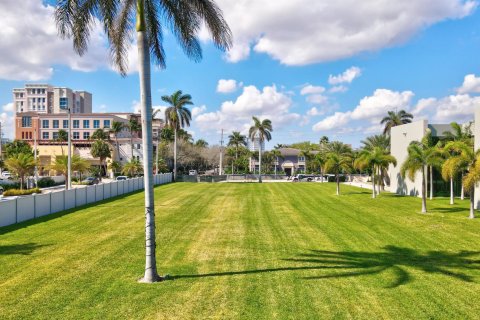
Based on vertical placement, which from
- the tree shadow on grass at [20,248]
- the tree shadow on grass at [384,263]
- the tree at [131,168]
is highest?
the tree at [131,168]

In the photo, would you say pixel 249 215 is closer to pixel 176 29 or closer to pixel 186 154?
pixel 176 29

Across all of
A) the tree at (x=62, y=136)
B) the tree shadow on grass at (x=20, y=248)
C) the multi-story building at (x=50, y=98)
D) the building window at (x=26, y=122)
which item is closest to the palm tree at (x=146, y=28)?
the tree shadow on grass at (x=20, y=248)

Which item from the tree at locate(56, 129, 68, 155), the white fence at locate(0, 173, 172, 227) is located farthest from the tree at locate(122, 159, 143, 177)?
the white fence at locate(0, 173, 172, 227)

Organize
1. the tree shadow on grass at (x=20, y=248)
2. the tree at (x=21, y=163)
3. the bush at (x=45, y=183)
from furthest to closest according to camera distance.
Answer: the bush at (x=45, y=183)
the tree at (x=21, y=163)
the tree shadow on grass at (x=20, y=248)

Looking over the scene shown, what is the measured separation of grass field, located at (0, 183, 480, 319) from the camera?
377 inches

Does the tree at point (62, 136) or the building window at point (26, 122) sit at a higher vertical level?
the building window at point (26, 122)

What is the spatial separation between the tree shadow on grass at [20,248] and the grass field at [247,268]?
0.04 meters

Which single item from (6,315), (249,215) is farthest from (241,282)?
(249,215)

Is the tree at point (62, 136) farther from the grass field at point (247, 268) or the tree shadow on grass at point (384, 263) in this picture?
the tree shadow on grass at point (384, 263)

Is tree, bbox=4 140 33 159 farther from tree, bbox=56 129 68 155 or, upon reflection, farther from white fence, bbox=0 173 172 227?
white fence, bbox=0 173 172 227

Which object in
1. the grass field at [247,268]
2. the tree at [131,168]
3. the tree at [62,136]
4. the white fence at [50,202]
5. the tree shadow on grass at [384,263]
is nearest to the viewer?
the grass field at [247,268]

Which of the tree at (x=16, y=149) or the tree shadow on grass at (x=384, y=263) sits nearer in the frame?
the tree shadow on grass at (x=384, y=263)

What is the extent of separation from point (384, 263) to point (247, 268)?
15.8 feet

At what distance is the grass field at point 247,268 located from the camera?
9.57 meters
